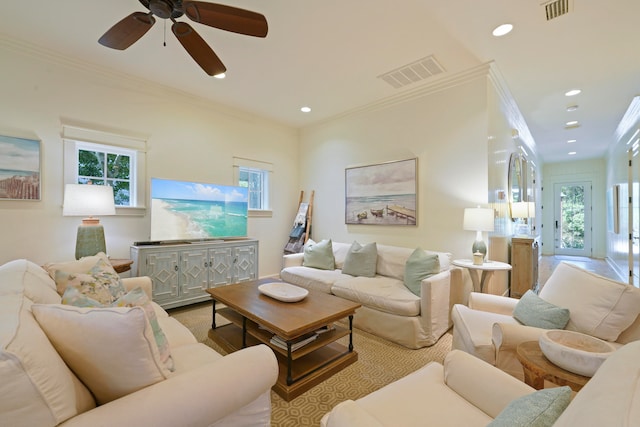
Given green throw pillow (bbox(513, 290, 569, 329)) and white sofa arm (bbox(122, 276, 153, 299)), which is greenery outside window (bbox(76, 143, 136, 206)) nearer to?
white sofa arm (bbox(122, 276, 153, 299))

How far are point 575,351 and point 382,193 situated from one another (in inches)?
121

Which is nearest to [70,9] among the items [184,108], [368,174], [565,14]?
[184,108]

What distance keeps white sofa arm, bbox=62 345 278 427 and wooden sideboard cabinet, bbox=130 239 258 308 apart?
2261 millimetres

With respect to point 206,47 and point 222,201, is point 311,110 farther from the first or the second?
point 206,47

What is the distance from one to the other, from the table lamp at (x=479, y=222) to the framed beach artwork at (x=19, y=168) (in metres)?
4.55

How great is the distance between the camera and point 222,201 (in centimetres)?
412

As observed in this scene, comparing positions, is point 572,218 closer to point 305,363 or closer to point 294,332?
point 305,363

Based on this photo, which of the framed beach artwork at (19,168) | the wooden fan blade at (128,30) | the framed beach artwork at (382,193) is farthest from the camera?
the framed beach artwork at (382,193)

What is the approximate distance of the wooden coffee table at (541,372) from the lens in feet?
3.84

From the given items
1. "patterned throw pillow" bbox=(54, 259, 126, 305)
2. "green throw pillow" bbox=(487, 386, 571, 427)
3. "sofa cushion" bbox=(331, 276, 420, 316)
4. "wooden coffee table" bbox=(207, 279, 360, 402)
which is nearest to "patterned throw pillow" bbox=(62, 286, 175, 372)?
"patterned throw pillow" bbox=(54, 259, 126, 305)

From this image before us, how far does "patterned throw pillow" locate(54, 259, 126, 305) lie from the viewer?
1.63 metres

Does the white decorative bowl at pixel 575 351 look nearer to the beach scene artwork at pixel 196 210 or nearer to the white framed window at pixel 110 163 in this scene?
the beach scene artwork at pixel 196 210

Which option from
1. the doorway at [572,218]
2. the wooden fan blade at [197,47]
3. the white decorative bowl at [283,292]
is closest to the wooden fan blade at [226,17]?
the wooden fan blade at [197,47]

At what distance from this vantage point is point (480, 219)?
289cm
